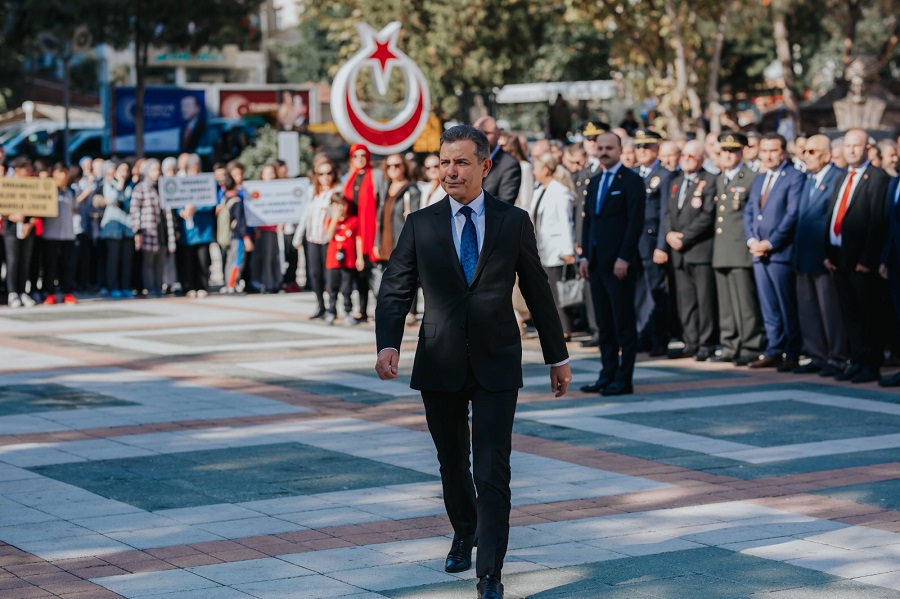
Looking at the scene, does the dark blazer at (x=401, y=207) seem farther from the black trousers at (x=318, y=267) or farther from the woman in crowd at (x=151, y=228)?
the woman in crowd at (x=151, y=228)

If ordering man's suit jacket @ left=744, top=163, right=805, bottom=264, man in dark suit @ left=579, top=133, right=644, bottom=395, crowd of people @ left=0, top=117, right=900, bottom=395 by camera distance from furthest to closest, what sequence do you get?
man's suit jacket @ left=744, top=163, right=805, bottom=264
crowd of people @ left=0, top=117, right=900, bottom=395
man in dark suit @ left=579, top=133, right=644, bottom=395

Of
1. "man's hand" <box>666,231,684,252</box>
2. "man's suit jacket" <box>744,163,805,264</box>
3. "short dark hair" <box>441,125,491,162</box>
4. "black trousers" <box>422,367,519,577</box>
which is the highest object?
"short dark hair" <box>441,125,491,162</box>

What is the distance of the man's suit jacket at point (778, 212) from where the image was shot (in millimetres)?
13320

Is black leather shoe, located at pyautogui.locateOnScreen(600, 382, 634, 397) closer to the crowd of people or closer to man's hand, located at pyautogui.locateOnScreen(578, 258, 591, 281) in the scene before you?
the crowd of people

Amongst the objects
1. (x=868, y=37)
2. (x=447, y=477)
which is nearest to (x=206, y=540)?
(x=447, y=477)

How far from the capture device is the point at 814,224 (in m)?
13.1

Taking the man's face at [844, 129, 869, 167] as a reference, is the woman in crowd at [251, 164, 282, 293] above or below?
below

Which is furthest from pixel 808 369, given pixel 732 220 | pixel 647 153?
pixel 647 153

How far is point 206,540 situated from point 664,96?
90.0 feet

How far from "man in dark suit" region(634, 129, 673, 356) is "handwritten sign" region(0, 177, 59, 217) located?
811cm

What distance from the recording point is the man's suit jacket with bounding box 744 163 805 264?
13.3 metres

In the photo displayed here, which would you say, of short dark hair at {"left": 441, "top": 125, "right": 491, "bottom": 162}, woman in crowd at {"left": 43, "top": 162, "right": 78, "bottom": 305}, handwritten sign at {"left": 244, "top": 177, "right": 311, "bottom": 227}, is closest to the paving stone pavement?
short dark hair at {"left": 441, "top": 125, "right": 491, "bottom": 162}

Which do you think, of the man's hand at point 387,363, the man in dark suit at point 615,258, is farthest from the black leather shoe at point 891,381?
the man's hand at point 387,363

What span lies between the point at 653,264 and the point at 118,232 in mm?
8422
